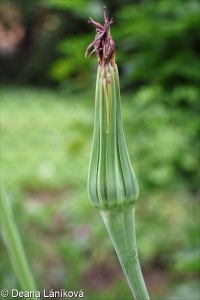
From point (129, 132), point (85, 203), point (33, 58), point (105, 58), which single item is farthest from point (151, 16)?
point (33, 58)

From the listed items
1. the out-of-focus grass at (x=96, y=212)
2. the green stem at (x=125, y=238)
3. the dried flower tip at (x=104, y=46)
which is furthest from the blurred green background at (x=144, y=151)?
the dried flower tip at (x=104, y=46)

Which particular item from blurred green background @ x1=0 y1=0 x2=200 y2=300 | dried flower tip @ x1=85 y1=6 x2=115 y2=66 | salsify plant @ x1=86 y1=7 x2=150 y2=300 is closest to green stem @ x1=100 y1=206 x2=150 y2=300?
salsify plant @ x1=86 y1=7 x2=150 y2=300

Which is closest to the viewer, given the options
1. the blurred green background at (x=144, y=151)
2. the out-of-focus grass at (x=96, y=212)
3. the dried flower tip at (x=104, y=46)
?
the dried flower tip at (x=104, y=46)

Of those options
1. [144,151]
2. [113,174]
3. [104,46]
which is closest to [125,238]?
[113,174]

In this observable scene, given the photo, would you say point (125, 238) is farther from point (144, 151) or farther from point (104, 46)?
point (144, 151)

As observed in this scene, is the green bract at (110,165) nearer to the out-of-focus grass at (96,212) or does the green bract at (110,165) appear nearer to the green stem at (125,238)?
the green stem at (125,238)

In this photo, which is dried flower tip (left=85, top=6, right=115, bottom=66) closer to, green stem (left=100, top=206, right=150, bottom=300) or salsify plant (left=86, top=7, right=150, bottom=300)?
salsify plant (left=86, top=7, right=150, bottom=300)

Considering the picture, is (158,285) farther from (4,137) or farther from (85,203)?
(4,137)
